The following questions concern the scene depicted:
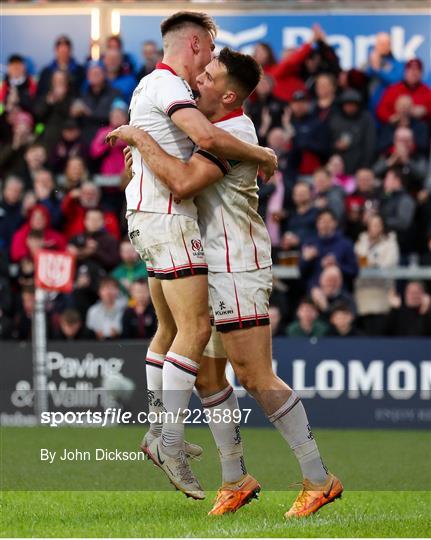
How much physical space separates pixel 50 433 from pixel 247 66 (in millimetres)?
6130

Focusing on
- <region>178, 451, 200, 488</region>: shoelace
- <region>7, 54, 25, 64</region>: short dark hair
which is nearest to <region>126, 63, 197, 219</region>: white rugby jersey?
<region>178, 451, 200, 488</region>: shoelace

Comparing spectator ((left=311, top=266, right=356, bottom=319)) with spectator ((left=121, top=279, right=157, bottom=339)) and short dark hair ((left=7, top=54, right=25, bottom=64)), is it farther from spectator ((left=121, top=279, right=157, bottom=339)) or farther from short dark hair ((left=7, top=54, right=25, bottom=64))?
short dark hair ((left=7, top=54, right=25, bottom=64))

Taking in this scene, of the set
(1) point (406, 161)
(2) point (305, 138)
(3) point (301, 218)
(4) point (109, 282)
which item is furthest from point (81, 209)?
(1) point (406, 161)

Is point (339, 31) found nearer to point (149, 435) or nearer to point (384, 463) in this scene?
point (384, 463)

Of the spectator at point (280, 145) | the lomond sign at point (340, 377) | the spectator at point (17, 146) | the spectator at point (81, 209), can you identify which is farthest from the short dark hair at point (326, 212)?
the spectator at point (17, 146)

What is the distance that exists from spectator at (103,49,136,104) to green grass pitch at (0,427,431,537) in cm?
490

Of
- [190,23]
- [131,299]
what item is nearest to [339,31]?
[131,299]

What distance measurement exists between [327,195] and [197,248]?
7995mm

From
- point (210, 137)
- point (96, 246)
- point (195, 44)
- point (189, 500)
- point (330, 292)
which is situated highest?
point (195, 44)

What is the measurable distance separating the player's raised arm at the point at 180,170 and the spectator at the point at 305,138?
844 cm

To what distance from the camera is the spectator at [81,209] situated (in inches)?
575

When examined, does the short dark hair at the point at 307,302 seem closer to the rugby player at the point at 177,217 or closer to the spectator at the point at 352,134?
the spectator at the point at 352,134

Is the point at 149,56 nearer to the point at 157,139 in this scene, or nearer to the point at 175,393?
the point at 157,139

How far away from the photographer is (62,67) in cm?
1552
